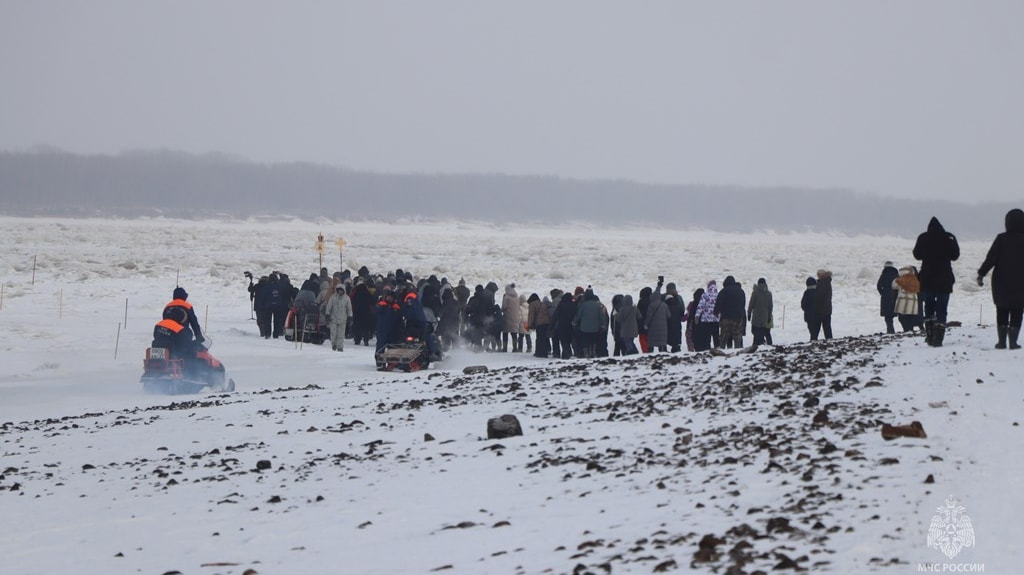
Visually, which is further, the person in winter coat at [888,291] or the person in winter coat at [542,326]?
the person in winter coat at [542,326]

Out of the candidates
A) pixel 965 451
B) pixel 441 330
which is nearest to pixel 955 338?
pixel 965 451

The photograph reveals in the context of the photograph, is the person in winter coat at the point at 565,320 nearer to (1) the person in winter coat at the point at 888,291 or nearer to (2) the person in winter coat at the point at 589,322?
(2) the person in winter coat at the point at 589,322

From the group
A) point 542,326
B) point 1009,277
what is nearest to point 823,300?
point 542,326

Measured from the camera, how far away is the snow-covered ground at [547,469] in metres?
6.52

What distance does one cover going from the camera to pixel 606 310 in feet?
86.4

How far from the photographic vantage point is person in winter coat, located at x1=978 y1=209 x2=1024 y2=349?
13.2 meters

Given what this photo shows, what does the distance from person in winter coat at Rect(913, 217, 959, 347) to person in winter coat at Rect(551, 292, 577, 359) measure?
12.7 meters

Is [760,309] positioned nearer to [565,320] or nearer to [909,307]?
[909,307]

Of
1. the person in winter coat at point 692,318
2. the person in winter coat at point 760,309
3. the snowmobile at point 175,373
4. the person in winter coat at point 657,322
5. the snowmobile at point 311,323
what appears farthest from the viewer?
the snowmobile at point 311,323

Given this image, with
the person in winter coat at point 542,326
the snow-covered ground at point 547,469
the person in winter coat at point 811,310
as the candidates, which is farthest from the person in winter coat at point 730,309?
the snow-covered ground at point 547,469

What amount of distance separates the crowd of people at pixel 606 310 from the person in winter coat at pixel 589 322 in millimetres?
22

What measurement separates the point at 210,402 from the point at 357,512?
9.29 meters

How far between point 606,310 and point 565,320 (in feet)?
Answer: 3.21

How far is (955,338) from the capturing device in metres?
14.9
